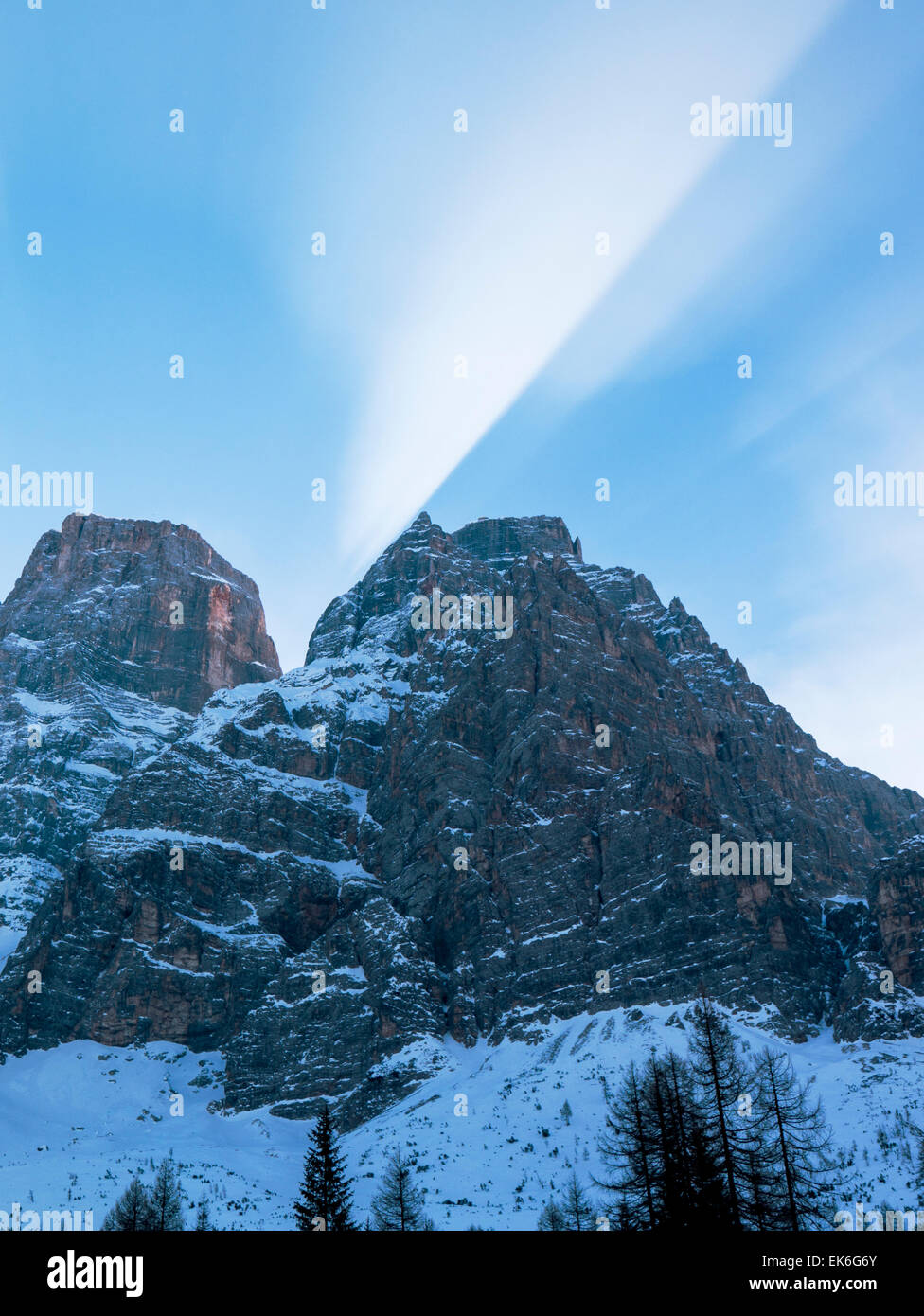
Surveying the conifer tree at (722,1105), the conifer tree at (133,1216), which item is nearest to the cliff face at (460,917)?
the conifer tree at (133,1216)

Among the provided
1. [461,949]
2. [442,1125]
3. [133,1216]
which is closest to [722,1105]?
[133,1216]

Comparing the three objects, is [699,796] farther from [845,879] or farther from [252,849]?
[252,849]

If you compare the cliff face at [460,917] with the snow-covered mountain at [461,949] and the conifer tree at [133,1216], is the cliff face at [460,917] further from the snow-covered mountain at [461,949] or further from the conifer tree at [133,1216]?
the conifer tree at [133,1216]

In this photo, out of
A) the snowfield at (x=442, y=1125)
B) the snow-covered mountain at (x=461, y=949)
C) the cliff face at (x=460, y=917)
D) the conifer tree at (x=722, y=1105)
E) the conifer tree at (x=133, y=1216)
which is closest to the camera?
the conifer tree at (x=722, y=1105)

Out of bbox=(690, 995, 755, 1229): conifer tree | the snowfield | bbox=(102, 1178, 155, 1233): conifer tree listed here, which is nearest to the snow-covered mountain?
the snowfield

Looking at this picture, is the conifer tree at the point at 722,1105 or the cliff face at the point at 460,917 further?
the cliff face at the point at 460,917

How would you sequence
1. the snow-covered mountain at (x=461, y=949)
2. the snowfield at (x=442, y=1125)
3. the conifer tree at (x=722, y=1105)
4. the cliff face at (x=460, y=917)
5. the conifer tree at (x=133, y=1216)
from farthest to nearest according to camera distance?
the cliff face at (x=460, y=917) → the snow-covered mountain at (x=461, y=949) → the snowfield at (x=442, y=1125) → the conifer tree at (x=133, y=1216) → the conifer tree at (x=722, y=1105)

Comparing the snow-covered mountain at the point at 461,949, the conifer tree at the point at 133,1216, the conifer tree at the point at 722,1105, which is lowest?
the conifer tree at the point at 133,1216

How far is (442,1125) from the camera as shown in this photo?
4751 inches

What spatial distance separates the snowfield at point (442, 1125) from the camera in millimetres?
93312

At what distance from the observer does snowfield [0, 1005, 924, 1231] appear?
93312 millimetres

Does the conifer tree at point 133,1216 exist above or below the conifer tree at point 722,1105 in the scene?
below

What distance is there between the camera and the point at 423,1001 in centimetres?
15500
